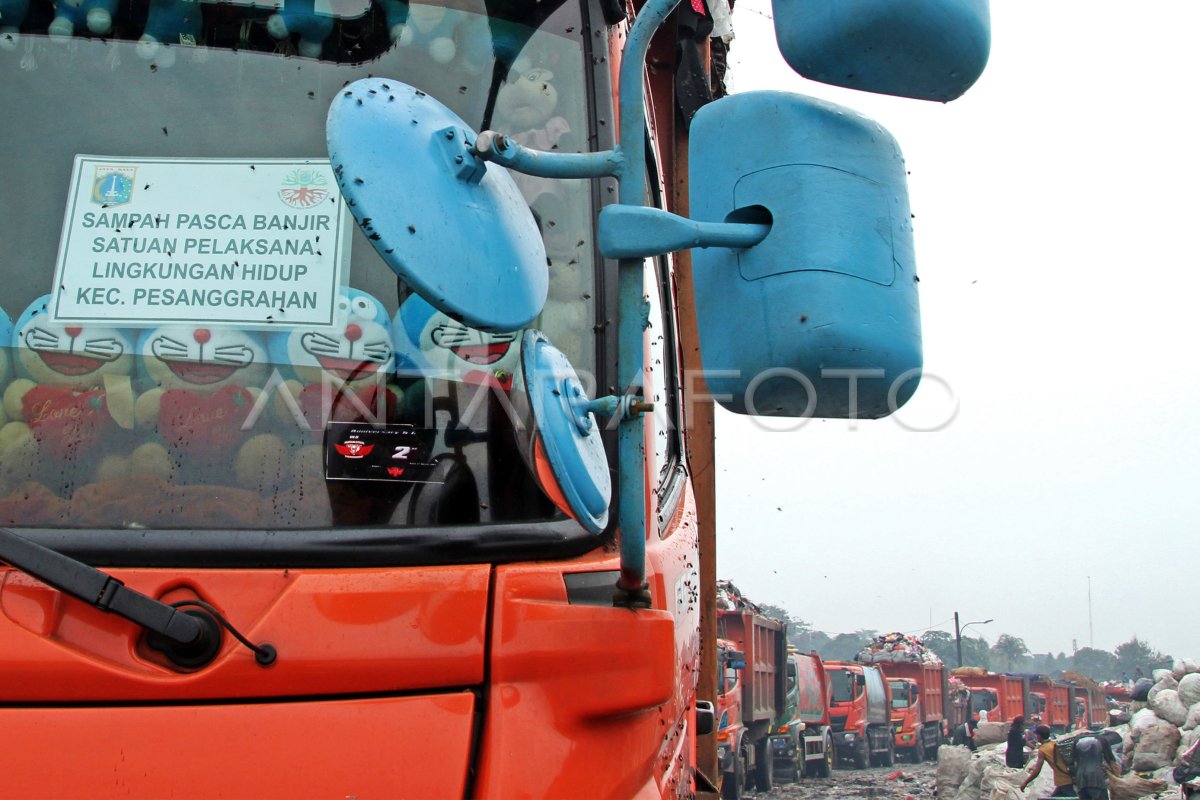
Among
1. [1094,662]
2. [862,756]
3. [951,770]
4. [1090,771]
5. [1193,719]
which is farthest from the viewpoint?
[1094,662]

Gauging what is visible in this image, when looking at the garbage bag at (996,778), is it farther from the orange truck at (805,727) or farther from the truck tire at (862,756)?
the truck tire at (862,756)

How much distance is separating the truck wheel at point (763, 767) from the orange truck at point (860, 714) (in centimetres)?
392

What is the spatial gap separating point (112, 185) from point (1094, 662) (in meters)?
96.0

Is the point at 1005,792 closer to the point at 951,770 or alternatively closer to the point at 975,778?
the point at 975,778

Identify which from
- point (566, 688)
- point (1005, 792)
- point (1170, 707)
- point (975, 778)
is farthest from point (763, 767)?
point (566, 688)

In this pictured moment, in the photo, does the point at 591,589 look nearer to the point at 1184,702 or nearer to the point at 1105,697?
the point at 1184,702

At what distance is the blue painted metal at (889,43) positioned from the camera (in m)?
1.38

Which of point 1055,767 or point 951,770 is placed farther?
point 951,770

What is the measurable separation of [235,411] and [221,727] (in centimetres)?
47

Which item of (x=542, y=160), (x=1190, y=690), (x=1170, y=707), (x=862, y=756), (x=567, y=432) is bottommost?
(x=862, y=756)

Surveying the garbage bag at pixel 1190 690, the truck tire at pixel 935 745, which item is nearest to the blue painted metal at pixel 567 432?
the garbage bag at pixel 1190 690

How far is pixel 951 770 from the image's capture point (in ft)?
53.6

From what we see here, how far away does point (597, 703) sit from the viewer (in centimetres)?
146

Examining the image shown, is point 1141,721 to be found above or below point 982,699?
above
